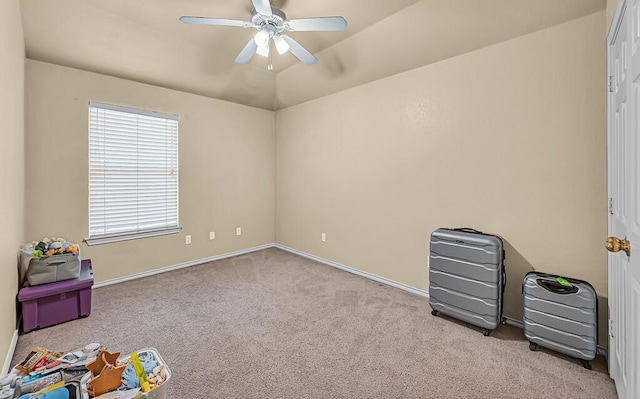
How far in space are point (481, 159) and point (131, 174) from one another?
162 inches

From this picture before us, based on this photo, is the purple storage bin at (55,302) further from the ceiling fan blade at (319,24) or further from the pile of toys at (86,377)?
the ceiling fan blade at (319,24)

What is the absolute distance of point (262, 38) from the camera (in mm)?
2523

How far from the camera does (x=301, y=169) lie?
4793 mm

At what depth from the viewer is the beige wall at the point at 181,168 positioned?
3096mm

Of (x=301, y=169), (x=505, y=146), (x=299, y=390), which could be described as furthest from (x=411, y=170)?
(x=299, y=390)

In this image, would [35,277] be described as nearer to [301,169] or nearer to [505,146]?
[301,169]

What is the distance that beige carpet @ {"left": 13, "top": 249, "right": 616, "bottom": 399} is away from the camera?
6.05 ft

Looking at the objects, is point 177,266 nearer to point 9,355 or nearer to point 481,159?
point 9,355

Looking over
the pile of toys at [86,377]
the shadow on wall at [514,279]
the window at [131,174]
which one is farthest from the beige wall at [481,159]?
the pile of toys at [86,377]

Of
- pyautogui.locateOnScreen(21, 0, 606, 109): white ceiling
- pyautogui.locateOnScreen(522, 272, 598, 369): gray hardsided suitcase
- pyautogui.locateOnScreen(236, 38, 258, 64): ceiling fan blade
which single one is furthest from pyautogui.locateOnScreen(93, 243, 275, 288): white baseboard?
pyautogui.locateOnScreen(522, 272, 598, 369): gray hardsided suitcase

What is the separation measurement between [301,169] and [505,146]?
9.65 ft

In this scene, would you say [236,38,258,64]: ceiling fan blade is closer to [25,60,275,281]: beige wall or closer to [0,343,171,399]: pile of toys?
[25,60,275,281]: beige wall

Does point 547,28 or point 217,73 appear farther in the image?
point 217,73

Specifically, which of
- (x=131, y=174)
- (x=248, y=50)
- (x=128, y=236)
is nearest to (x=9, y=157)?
(x=131, y=174)
